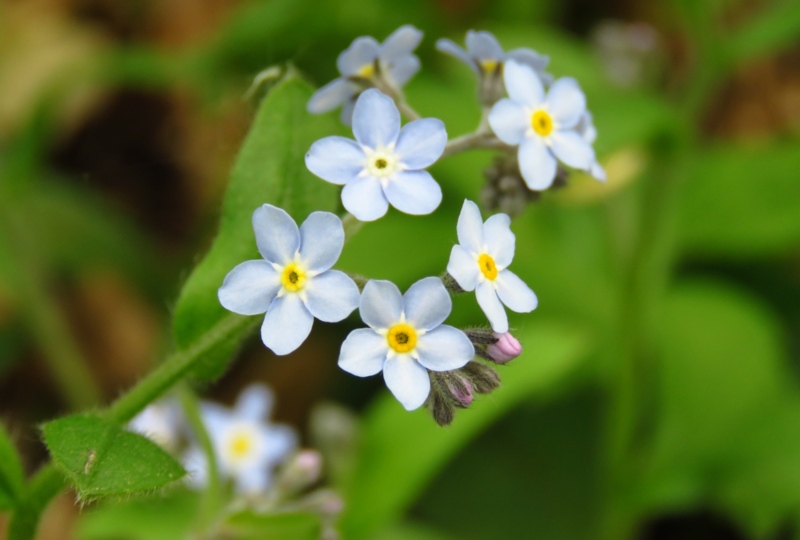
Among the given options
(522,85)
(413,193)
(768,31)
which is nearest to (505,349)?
(413,193)

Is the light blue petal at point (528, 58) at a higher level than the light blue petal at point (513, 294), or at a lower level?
higher

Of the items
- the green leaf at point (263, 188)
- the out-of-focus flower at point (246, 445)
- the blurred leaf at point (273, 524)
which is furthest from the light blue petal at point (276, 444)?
the green leaf at point (263, 188)

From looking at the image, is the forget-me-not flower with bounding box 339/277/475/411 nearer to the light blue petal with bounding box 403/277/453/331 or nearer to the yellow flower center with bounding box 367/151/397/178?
the light blue petal with bounding box 403/277/453/331

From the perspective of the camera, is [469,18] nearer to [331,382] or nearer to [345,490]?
[331,382]

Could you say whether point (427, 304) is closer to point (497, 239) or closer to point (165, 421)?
point (497, 239)

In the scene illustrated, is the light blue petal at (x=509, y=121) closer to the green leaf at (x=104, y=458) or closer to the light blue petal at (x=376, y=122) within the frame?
the light blue petal at (x=376, y=122)

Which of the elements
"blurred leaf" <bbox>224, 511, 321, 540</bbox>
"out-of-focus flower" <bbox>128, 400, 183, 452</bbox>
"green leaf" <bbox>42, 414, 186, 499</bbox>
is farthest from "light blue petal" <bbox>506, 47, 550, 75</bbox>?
"out-of-focus flower" <bbox>128, 400, 183, 452</bbox>
